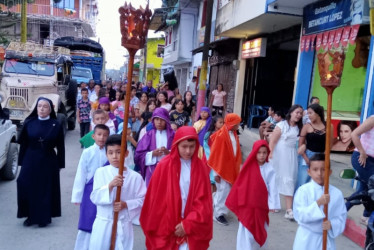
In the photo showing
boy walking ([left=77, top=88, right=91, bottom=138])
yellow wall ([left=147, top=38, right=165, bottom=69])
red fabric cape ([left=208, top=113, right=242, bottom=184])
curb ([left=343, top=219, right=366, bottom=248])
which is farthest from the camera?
yellow wall ([left=147, top=38, right=165, bottom=69])

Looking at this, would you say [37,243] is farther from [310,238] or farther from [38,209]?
[310,238]

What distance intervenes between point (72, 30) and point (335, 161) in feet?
110

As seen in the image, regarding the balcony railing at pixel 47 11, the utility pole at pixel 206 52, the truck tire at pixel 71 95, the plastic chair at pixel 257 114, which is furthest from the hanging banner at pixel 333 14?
the balcony railing at pixel 47 11

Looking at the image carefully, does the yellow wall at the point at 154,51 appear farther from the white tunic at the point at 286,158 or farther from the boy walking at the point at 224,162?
the boy walking at the point at 224,162

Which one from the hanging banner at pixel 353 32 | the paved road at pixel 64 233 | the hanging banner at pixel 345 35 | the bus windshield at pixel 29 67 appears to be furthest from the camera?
the bus windshield at pixel 29 67

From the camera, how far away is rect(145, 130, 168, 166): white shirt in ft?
16.4

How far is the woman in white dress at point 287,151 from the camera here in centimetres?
579

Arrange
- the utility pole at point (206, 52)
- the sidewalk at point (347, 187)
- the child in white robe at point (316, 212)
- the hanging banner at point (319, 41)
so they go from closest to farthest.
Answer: the child in white robe at point (316, 212), the sidewalk at point (347, 187), the hanging banner at point (319, 41), the utility pole at point (206, 52)

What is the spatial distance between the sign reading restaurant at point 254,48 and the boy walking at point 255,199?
8.78 metres

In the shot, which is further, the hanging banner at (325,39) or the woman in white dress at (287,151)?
the hanging banner at (325,39)

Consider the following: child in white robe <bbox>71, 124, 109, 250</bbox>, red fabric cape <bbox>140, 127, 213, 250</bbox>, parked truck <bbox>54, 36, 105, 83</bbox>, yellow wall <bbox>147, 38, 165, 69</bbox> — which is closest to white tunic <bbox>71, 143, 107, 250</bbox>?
child in white robe <bbox>71, 124, 109, 250</bbox>

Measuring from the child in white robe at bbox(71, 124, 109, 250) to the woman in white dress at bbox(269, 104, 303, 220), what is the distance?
9.36 feet

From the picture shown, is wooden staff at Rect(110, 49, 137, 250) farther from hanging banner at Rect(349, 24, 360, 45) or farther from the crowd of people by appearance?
hanging banner at Rect(349, 24, 360, 45)

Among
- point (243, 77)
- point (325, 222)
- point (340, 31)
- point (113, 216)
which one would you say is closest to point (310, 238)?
point (325, 222)
